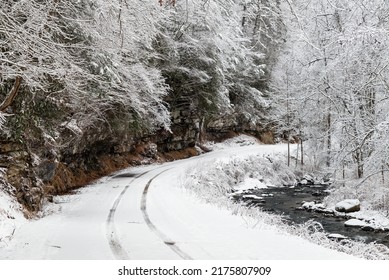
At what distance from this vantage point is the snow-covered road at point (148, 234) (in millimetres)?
6973

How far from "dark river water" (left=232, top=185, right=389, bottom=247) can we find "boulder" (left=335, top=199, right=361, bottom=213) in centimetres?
81

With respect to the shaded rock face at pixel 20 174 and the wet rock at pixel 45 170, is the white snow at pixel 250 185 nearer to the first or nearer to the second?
the wet rock at pixel 45 170

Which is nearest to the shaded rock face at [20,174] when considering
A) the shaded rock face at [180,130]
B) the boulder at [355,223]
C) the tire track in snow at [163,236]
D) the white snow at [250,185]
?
the tire track in snow at [163,236]

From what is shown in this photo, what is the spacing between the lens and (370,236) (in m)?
14.2

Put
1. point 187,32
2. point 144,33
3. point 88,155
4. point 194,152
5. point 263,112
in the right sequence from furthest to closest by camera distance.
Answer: point 263,112 → point 194,152 → point 187,32 → point 88,155 → point 144,33

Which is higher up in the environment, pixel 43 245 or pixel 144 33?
pixel 144 33

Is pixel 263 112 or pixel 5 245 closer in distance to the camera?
pixel 5 245

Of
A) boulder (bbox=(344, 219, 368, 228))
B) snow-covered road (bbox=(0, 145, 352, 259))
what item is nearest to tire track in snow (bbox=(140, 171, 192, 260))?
snow-covered road (bbox=(0, 145, 352, 259))

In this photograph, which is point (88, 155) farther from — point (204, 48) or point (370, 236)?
point (370, 236)

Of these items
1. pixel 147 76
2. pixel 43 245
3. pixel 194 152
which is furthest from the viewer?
pixel 194 152

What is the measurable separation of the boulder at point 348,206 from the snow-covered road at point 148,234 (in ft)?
26.2

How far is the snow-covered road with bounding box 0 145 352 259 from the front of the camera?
22.9ft

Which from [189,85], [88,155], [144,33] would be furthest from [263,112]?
[144,33]

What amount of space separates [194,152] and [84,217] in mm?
22444
